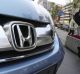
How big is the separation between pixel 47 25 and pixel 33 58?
446mm

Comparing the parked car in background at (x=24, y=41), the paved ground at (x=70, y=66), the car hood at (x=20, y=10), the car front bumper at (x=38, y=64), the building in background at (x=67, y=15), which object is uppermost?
the car hood at (x=20, y=10)

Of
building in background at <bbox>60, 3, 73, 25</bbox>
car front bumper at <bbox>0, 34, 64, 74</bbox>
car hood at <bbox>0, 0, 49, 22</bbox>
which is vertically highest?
car hood at <bbox>0, 0, 49, 22</bbox>

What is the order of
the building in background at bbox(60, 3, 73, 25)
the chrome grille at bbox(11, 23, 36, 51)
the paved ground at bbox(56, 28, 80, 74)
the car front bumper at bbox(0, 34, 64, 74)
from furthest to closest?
the building in background at bbox(60, 3, 73, 25) → the paved ground at bbox(56, 28, 80, 74) → the chrome grille at bbox(11, 23, 36, 51) → the car front bumper at bbox(0, 34, 64, 74)

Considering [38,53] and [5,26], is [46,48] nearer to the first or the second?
[38,53]

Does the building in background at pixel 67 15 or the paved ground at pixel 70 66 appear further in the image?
the building in background at pixel 67 15

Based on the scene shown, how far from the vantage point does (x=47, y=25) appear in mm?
2338

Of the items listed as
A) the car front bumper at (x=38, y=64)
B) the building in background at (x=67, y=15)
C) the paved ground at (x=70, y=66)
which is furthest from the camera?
the building in background at (x=67, y=15)

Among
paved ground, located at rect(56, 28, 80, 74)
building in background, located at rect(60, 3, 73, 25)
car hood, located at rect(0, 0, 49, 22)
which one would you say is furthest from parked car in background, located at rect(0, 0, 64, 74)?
building in background, located at rect(60, 3, 73, 25)

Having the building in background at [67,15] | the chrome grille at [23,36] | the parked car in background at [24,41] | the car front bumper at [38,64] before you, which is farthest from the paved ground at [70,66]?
the building in background at [67,15]

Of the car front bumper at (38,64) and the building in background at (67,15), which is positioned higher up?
the car front bumper at (38,64)

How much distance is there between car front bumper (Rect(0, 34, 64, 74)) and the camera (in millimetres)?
1691

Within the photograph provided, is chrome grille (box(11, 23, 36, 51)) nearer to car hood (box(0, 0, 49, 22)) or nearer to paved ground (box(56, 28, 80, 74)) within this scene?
car hood (box(0, 0, 49, 22))

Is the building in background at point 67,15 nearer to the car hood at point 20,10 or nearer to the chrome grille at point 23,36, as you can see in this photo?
the car hood at point 20,10

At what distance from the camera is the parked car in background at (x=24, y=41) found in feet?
5.61
